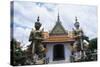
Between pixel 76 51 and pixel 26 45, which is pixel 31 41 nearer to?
pixel 26 45

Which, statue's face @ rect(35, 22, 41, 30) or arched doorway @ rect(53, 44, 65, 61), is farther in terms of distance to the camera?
arched doorway @ rect(53, 44, 65, 61)

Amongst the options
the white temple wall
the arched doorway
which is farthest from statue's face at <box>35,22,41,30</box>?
the arched doorway

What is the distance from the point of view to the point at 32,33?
3.42 meters

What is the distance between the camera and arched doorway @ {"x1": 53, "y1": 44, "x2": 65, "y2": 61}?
141 inches

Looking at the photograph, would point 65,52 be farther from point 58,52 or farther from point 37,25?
point 37,25

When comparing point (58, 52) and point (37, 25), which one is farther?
point (58, 52)

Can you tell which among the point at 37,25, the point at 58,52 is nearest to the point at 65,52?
the point at 58,52

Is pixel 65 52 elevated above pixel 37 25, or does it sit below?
below

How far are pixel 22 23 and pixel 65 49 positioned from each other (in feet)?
3.07

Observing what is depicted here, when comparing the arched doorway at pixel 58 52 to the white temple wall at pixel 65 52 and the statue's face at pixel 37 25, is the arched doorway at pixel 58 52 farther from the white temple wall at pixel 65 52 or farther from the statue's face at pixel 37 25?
the statue's face at pixel 37 25

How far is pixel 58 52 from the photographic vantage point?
11.8ft

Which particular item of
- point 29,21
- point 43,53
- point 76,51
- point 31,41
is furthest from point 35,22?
point 76,51

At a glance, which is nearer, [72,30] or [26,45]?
[26,45]

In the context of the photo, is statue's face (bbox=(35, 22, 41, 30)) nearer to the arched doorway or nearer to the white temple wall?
the white temple wall
